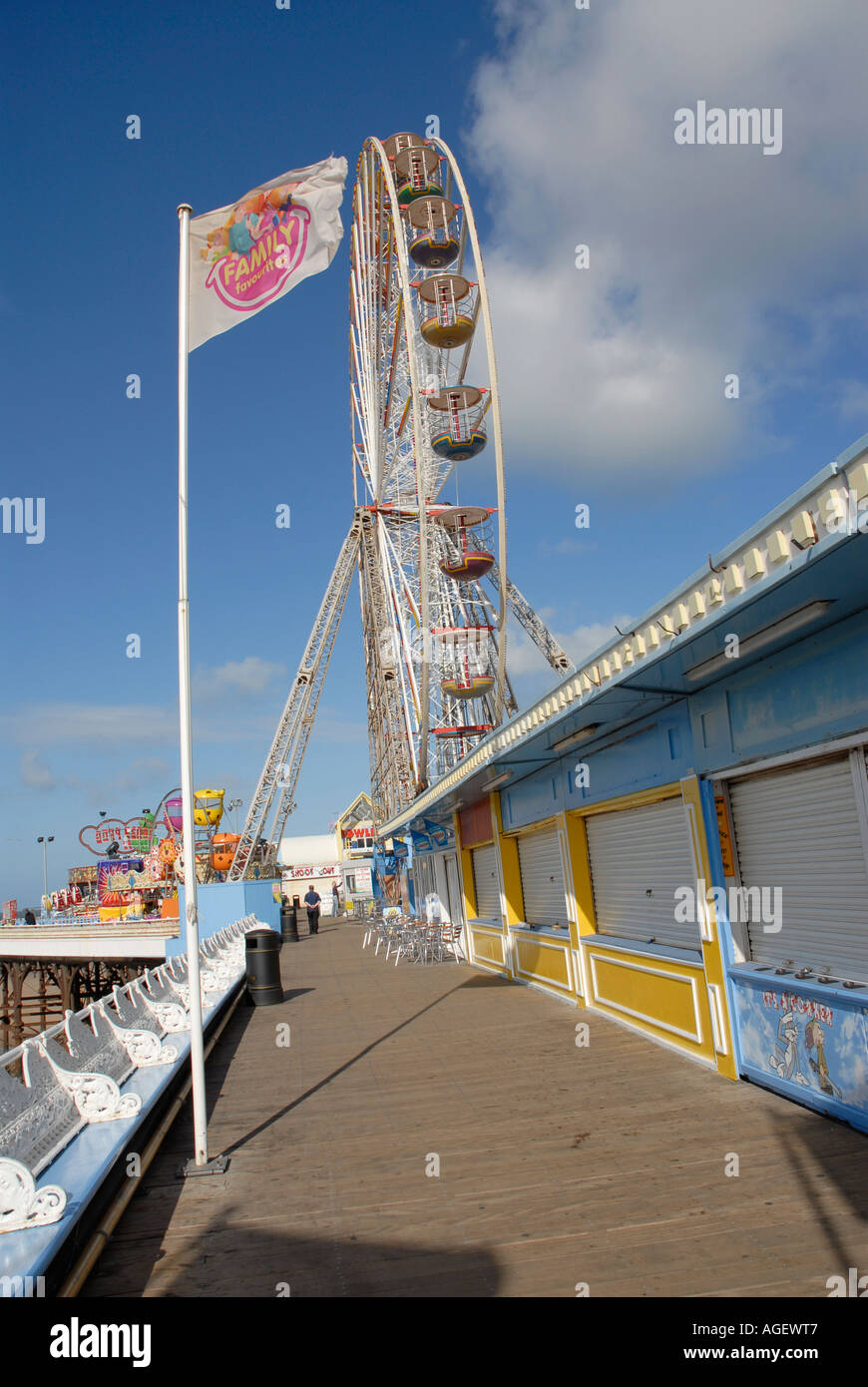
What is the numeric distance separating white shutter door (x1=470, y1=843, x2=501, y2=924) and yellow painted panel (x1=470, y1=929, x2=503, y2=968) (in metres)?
0.32

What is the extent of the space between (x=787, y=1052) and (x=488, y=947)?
32.2 feet

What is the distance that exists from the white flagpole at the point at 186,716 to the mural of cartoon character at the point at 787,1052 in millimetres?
3643

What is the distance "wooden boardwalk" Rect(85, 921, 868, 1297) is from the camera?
12.5ft

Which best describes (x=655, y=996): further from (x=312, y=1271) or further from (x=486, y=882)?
(x=486, y=882)

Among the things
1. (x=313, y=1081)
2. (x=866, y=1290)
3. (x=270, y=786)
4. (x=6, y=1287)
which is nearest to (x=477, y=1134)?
(x=313, y=1081)

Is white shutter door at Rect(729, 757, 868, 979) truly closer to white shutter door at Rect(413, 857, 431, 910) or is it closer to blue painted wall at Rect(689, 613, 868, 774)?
blue painted wall at Rect(689, 613, 868, 774)

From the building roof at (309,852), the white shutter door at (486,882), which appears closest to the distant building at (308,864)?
the building roof at (309,852)

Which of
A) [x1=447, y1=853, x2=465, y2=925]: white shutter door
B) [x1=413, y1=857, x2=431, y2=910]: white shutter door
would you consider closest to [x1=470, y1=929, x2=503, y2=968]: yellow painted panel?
[x1=447, y1=853, x2=465, y2=925]: white shutter door

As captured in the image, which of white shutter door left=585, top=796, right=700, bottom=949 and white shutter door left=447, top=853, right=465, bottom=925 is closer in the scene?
white shutter door left=585, top=796, right=700, bottom=949

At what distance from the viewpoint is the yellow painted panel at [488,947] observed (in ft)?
47.3

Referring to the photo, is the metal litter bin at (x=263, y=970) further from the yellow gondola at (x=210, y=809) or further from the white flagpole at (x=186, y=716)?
the yellow gondola at (x=210, y=809)

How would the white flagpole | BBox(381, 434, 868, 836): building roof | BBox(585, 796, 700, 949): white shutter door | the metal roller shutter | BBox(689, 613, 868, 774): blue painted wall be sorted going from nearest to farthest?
BBox(381, 434, 868, 836): building roof
BBox(689, 613, 868, 774): blue painted wall
the white flagpole
BBox(585, 796, 700, 949): white shutter door
the metal roller shutter
